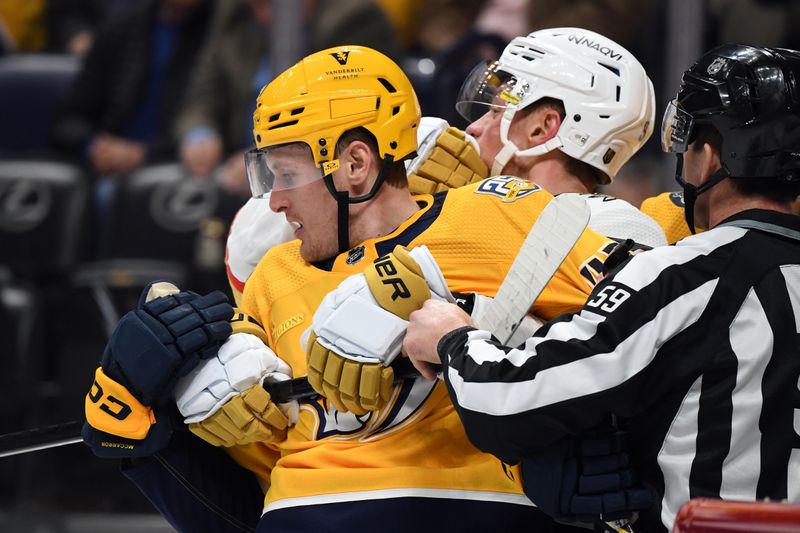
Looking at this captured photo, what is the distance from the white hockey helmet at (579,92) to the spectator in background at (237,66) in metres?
2.42

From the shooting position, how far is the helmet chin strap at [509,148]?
3285mm

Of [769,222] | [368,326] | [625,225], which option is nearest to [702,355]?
[769,222]

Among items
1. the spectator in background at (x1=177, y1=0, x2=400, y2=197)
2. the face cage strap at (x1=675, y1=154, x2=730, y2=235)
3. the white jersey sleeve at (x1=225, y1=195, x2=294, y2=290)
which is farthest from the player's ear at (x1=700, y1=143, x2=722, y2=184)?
the spectator in background at (x1=177, y1=0, x2=400, y2=197)

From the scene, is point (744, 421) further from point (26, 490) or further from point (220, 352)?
point (26, 490)

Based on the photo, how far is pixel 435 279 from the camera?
254cm

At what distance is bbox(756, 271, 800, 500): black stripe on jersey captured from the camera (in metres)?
2.16

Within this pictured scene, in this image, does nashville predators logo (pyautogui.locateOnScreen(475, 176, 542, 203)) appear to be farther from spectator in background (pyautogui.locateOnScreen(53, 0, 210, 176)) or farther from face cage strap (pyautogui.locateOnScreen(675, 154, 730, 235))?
spectator in background (pyautogui.locateOnScreen(53, 0, 210, 176))

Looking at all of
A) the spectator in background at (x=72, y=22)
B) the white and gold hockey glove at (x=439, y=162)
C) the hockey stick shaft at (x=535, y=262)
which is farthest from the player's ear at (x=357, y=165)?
the spectator in background at (x=72, y=22)

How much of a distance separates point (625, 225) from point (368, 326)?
2.52ft

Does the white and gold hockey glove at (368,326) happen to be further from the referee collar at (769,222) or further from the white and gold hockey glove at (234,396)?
the referee collar at (769,222)

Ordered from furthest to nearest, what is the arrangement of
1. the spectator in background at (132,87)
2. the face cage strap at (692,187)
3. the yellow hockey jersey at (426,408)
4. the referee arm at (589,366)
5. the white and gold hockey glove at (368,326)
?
1. the spectator in background at (132,87)
2. the yellow hockey jersey at (426,408)
3. the white and gold hockey glove at (368,326)
4. the face cage strap at (692,187)
5. the referee arm at (589,366)

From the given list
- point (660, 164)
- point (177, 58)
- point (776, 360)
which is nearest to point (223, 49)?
point (177, 58)

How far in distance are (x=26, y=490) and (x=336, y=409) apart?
131 inches

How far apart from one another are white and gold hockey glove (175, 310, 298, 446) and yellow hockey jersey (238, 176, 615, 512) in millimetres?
83
